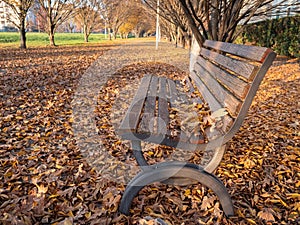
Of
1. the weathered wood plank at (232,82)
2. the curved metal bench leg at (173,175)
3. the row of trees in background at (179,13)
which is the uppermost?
the row of trees in background at (179,13)

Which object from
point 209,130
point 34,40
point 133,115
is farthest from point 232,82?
point 34,40

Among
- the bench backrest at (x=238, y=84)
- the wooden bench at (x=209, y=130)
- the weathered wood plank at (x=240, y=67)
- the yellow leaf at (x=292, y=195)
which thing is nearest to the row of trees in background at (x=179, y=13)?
the weathered wood plank at (x=240, y=67)

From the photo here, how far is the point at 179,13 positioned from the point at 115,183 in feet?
44.6

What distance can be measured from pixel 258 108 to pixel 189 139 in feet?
10.4

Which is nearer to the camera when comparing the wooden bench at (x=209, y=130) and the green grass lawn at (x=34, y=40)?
the wooden bench at (x=209, y=130)

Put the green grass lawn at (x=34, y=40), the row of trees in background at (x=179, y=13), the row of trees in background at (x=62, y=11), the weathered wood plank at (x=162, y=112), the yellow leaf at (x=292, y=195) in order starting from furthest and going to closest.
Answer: the green grass lawn at (x=34, y=40)
the row of trees in background at (x=62, y=11)
the row of trees in background at (x=179, y=13)
the yellow leaf at (x=292, y=195)
the weathered wood plank at (x=162, y=112)

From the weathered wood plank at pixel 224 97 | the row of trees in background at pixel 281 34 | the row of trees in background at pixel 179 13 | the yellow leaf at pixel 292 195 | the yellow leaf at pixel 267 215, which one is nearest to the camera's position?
the weathered wood plank at pixel 224 97

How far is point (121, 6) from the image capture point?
38.0m

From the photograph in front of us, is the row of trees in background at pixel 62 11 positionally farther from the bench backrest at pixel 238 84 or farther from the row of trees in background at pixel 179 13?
the bench backrest at pixel 238 84

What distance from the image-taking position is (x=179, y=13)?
14500mm

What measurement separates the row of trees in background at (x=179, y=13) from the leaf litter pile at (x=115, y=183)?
103 inches

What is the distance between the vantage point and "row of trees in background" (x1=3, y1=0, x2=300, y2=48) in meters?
6.13

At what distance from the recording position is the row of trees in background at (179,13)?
20.1 feet

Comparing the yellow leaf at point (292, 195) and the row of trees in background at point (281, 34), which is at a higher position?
the row of trees in background at point (281, 34)
